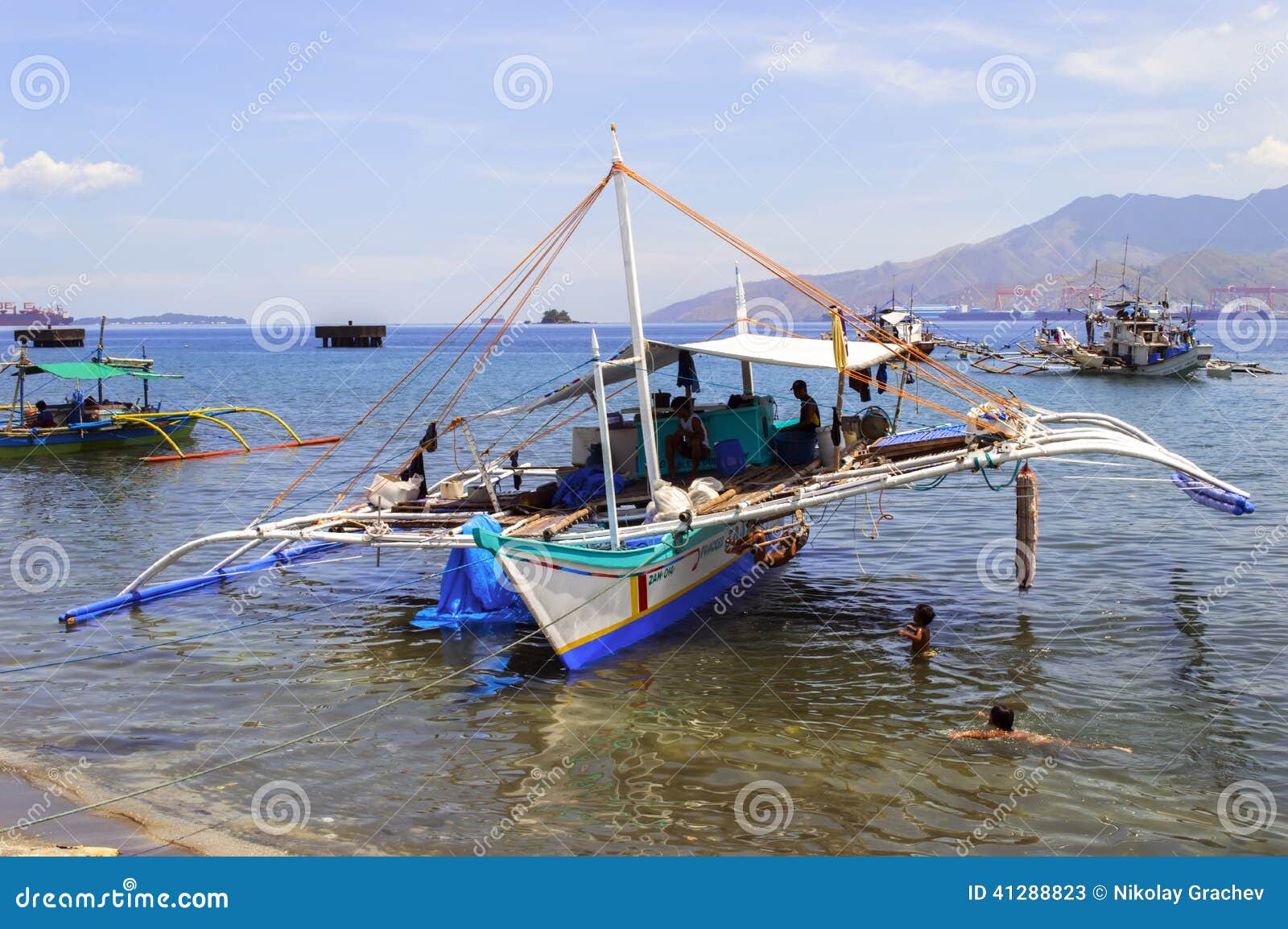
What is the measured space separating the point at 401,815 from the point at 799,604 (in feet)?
30.8

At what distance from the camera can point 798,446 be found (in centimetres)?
1878

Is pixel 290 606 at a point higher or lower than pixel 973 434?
lower

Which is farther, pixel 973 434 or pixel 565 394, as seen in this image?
pixel 565 394

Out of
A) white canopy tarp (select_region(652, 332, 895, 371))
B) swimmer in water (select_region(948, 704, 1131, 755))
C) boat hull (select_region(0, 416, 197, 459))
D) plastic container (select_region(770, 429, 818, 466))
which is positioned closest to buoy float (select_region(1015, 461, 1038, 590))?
white canopy tarp (select_region(652, 332, 895, 371))

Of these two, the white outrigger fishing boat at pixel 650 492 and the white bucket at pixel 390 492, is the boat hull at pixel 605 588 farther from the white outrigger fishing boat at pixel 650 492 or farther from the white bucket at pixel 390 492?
the white bucket at pixel 390 492

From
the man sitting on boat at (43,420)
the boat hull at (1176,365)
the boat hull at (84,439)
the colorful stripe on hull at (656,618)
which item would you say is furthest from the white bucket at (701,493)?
the boat hull at (1176,365)

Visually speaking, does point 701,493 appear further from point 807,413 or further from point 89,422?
point 89,422

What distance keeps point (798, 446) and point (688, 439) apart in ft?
7.30

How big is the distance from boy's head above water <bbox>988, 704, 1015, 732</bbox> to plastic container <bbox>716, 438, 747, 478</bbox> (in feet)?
23.4

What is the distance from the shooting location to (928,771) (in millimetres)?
11414

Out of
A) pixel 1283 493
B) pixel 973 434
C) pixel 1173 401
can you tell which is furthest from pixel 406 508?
pixel 1173 401

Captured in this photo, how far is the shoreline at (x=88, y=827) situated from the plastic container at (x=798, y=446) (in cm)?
1165

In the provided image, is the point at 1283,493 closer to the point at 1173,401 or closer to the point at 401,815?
the point at 401,815

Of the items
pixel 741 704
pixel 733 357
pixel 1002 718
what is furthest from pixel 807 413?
pixel 1002 718
